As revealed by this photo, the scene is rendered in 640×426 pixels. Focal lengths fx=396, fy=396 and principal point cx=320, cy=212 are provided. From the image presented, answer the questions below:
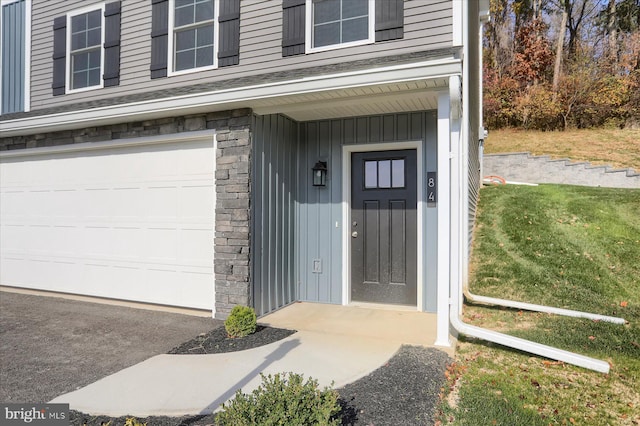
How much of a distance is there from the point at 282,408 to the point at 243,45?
443cm

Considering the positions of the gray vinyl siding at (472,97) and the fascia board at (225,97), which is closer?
the fascia board at (225,97)

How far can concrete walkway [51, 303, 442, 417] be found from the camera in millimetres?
2787

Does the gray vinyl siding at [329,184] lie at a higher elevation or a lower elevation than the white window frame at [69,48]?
lower

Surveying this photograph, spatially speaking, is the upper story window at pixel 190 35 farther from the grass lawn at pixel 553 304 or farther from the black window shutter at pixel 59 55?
the grass lawn at pixel 553 304

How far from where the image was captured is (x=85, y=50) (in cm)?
624

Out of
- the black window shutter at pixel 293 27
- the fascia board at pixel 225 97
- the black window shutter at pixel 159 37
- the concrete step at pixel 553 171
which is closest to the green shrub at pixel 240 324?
the fascia board at pixel 225 97

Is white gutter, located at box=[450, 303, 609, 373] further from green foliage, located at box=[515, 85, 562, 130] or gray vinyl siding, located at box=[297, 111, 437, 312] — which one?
green foliage, located at box=[515, 85, 562, 130]

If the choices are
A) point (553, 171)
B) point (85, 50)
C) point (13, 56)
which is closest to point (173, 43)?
point (85, 50)

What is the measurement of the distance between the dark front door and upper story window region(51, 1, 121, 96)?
13.0 feet

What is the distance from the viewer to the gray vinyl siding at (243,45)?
425 cm

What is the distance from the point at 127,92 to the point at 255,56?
86.0 inches

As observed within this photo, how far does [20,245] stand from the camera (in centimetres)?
689

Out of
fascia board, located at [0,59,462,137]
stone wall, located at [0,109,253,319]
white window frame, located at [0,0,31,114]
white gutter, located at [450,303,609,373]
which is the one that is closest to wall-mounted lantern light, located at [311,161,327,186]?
stone wall, located at [0,109,253,319]

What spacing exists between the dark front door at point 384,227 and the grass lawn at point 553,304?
3.33ft
